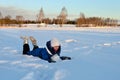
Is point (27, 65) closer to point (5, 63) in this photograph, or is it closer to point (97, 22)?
point (5, 63)

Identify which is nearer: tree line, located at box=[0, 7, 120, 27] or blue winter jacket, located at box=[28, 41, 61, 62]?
blue winter jacket, located at box=[28, 41, 61, 62]

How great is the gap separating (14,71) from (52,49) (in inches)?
72.0

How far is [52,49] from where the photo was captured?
622 cm

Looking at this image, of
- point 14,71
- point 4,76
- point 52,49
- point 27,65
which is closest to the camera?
point 4,76

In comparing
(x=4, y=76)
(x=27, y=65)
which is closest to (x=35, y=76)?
(x=4, y=76)

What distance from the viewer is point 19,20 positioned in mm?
76688

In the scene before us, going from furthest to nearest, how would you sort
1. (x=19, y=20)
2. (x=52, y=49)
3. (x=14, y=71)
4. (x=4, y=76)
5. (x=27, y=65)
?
1. (x=19, y=20)
2. (x=52, y=49)
3. (x=27, y=65)
4. (x=14, y=71)
5. (x=4, y=76)

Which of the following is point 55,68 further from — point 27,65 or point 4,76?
point 4,76

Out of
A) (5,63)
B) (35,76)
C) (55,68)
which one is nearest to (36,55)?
(5,63)

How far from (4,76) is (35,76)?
1.38 feet

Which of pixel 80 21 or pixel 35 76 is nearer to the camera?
pixel 35 76

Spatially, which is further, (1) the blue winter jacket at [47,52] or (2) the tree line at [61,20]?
(2) the tree line at [61,20]

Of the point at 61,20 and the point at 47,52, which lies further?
the point at 61,20

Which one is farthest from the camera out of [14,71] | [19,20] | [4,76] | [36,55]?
[19,20]
